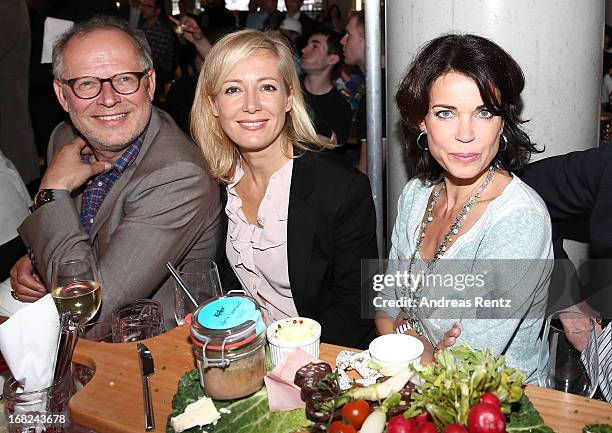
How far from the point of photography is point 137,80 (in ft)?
8.41

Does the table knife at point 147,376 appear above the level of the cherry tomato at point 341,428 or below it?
below

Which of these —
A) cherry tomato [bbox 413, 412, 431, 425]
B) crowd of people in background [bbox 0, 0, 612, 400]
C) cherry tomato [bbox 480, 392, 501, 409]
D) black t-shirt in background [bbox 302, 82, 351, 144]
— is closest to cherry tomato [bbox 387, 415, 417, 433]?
cherry tomato [bbox 413, 412, 431, 425]

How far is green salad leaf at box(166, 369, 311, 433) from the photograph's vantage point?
4.45ft

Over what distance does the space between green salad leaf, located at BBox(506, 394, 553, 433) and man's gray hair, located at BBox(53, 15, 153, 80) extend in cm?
200

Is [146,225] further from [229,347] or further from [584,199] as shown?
[584,199]

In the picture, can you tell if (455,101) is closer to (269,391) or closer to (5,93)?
(269,391)

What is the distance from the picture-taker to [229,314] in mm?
1432

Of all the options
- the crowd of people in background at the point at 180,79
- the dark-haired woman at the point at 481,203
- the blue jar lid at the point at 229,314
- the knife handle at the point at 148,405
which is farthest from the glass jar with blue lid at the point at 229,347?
the crowd of people in background at the point at 180,79

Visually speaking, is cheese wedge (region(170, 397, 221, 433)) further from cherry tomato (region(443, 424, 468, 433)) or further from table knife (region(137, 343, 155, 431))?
cherry tomato (region(443, 424, 468, 433))

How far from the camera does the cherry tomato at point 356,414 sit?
1.24m

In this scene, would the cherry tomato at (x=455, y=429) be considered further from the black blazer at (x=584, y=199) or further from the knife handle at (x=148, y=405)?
the black blazer at (x=584, y=199)

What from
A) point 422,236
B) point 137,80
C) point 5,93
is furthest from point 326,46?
point 422,236

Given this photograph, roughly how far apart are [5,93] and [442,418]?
217 inches

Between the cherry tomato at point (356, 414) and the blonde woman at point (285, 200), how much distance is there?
45.2 inches
